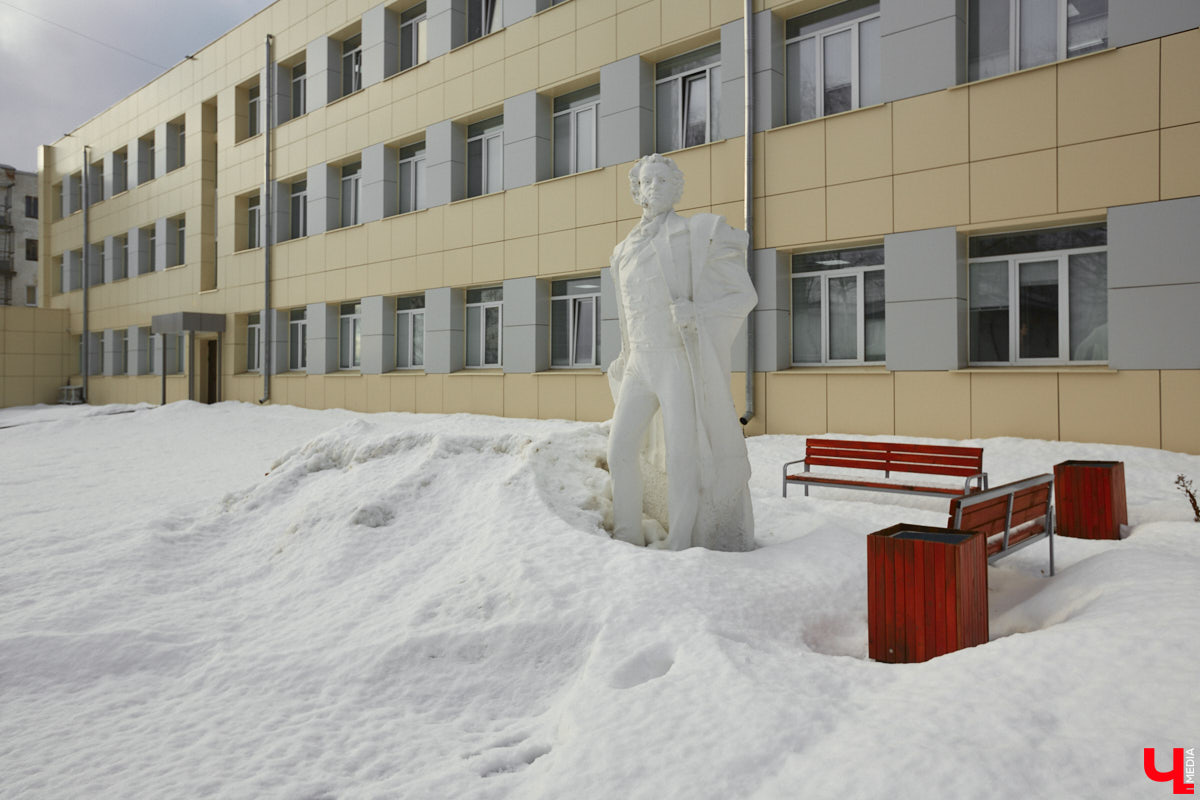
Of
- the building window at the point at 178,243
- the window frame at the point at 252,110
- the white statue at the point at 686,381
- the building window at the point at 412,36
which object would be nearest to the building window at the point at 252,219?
the window frame at the point at 252,110

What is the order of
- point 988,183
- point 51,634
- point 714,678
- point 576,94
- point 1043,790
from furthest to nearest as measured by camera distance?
point 576,94, point 988,183, point 51,634, point 714,678, point 1043,790

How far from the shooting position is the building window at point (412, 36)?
18.7 metres

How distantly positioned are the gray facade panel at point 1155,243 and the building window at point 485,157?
38.2ft

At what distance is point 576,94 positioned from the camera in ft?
50.8

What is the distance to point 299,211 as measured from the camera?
2222 centimetres

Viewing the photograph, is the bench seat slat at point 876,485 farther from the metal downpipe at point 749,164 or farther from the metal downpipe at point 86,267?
the metal downpipe at point 86,267

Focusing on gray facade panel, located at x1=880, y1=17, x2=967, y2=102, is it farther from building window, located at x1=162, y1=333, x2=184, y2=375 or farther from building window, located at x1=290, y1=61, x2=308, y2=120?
building window, located at x1=162, y1=333, x2=184, y2=375

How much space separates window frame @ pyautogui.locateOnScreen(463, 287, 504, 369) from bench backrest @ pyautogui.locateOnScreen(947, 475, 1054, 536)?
40.0ft

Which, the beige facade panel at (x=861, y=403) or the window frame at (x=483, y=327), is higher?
the window frame at (x=483, y=327)

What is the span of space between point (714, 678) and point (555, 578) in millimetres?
1532

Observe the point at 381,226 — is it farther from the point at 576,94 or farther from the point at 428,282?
the point at 576,94

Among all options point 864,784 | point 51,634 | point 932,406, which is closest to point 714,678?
point 864,784

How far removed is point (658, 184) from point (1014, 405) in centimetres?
649

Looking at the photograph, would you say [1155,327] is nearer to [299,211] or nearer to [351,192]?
[351,192]
